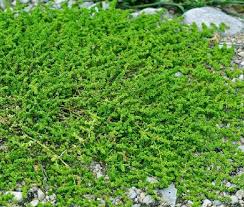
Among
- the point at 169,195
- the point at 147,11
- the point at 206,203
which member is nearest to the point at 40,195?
the point at 169,195

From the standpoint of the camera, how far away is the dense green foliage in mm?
3162

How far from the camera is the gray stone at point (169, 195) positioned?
3.10 metres

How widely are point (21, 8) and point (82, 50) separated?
0.72m

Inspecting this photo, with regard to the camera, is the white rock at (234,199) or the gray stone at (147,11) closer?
the white rock at (234,199)

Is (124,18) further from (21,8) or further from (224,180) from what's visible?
(224,180)

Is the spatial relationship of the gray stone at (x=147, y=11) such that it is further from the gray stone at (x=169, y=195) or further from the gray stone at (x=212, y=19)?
the gray stone at (x=169, y=195)

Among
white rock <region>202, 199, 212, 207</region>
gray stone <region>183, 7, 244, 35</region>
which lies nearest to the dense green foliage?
white rock <region>202, 199, 212, 207</region>

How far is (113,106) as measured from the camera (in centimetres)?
350

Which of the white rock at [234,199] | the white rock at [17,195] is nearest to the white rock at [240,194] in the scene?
the white rock at [234,199]

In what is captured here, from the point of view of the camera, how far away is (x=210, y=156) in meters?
3.31

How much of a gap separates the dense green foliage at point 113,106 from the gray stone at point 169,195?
0.12ft

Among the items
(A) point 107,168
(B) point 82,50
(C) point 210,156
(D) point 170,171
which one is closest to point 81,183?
(A) point 107,168

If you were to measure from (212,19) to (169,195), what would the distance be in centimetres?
174

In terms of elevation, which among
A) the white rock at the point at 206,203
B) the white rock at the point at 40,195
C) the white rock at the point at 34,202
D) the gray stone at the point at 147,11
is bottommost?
the white rock at the point at 206,203
